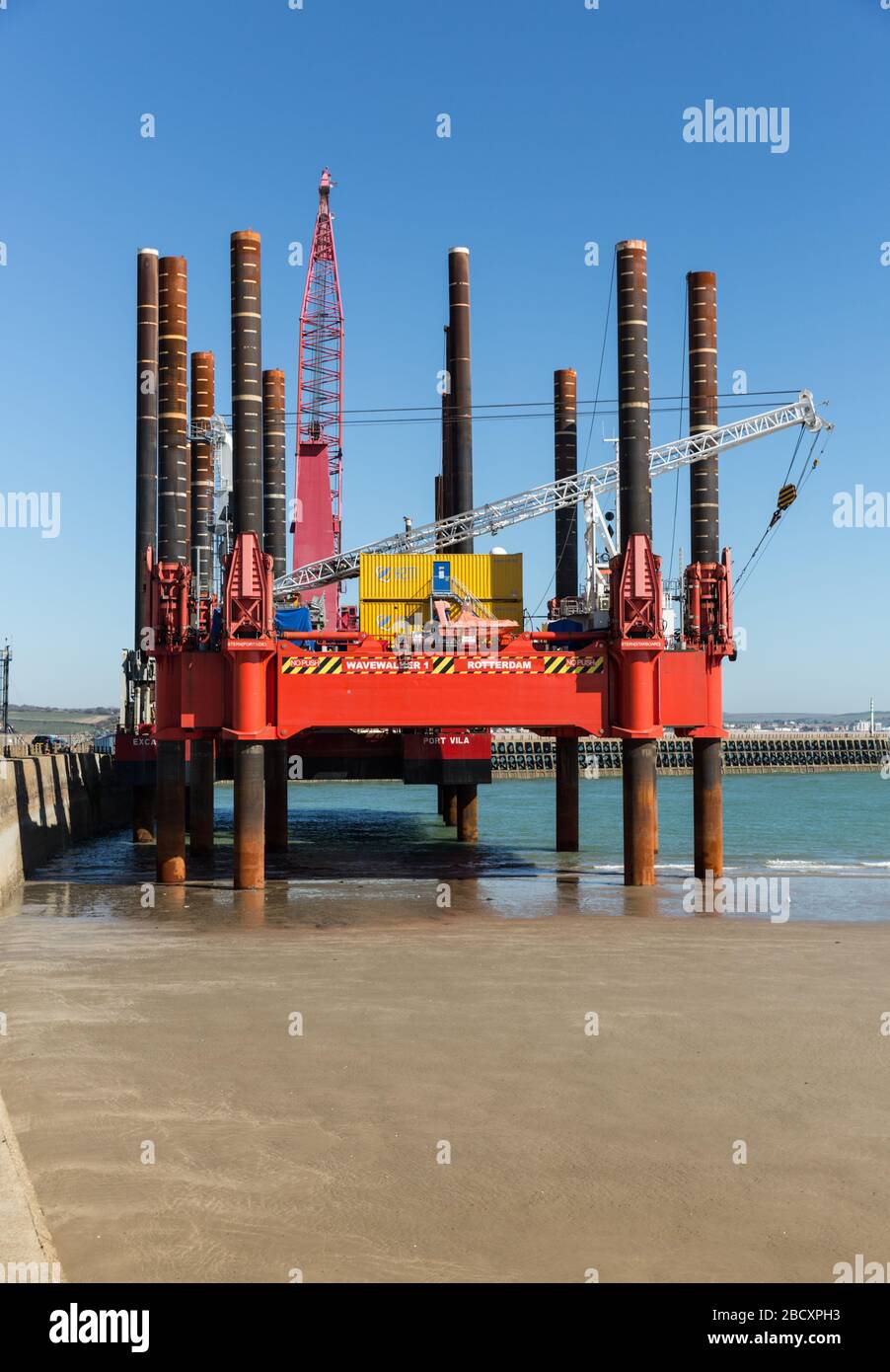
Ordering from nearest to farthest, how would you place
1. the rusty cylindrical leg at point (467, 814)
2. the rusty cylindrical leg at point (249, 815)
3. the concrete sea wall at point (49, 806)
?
the rusty cylindrical leg at point (249, 815) → the concrete sea wall at point (49, 806) → the rusty cylindrical leg at point (467, 814)

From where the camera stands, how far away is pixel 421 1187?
10.5m

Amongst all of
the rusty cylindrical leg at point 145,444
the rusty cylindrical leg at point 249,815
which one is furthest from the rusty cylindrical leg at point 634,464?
the rusty cylindrical leg at point 145,444

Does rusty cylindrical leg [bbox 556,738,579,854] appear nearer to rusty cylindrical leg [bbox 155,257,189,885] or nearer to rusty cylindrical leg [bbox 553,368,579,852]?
rusty cylindrical leg [bbox 553,368,579,852]

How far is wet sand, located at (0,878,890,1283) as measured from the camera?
9477 millimetres

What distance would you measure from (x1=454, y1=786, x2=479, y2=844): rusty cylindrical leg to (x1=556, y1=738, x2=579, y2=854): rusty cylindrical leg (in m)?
5.92

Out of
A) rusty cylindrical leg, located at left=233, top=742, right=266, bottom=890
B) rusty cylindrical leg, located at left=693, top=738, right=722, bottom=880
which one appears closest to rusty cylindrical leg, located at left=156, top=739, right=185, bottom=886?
rusty cylindrical leg, located at left=233, top=742, right=266, bottom=890

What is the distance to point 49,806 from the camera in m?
44.4

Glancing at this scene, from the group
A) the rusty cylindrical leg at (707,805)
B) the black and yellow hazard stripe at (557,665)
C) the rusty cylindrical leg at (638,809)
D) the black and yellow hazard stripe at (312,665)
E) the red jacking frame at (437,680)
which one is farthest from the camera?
the rusty cylindrical leg at (707,805)

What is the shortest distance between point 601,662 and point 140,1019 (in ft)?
55.7

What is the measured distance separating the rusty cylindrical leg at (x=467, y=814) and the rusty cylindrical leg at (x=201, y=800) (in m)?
10.4

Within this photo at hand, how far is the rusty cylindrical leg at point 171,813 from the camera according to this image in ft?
108

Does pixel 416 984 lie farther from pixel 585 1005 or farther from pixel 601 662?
pixel 601 662

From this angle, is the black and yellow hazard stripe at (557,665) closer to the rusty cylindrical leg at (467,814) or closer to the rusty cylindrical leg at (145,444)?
the rusty cylindrical leg at (467,814)
